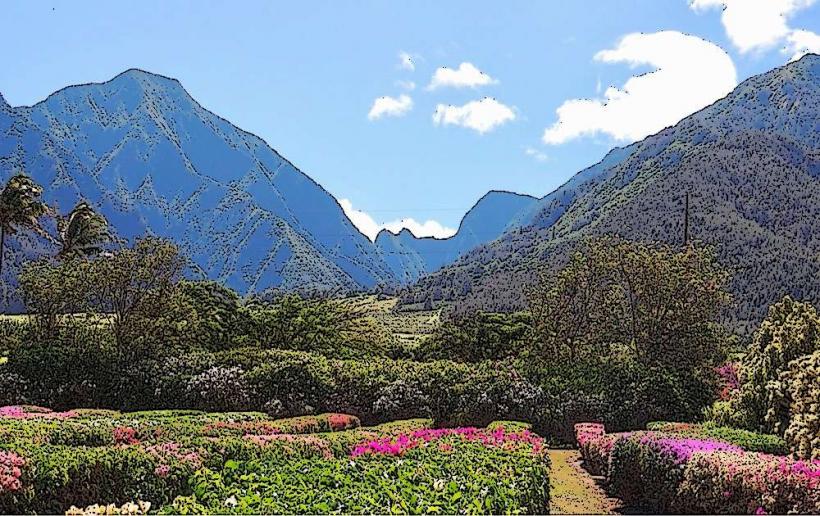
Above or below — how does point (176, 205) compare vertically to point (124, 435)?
above

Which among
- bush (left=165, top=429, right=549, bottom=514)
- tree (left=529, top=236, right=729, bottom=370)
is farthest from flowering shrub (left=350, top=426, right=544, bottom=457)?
tree (left=529, top=236, right=729, bottom=370)

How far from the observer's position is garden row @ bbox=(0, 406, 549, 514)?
6.54 m

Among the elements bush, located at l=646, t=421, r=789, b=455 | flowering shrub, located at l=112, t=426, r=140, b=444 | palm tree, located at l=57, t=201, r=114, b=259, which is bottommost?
bush, located at l=646, t=421, r=789, b=455

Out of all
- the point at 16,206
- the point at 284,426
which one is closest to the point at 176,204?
the point at 16,206

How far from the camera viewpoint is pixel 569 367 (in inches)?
833

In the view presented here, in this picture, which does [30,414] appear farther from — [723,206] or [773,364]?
[723,206]

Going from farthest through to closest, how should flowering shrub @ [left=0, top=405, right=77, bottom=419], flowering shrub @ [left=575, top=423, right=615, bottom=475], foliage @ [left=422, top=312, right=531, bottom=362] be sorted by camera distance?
foliage @ [left=422, top=312, right=531, bottom=362] → flowering shrub @ [left=0, top=405, right=77, bottom=419] → flowering shrub @ [left=575, top=423, right=615, bottom=475]

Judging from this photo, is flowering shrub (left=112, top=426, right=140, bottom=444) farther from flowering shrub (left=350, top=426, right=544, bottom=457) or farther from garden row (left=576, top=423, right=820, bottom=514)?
garden row (left=576, top=423, right=820, bottom=514)

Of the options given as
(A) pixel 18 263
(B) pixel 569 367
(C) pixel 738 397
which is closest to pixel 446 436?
(C) pixel 738 397

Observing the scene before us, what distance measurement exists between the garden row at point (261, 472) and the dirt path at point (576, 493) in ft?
2.98

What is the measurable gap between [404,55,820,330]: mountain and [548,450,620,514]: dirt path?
26837 millimetres

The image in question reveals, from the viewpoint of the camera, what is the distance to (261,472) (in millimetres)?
7973

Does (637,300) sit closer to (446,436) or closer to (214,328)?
(446,436)

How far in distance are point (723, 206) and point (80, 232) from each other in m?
60.6
